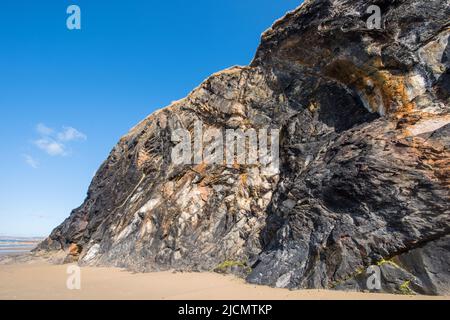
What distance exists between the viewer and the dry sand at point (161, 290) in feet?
24.5

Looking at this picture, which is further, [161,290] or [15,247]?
[15,247]

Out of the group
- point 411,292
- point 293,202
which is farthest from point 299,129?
point 411,292

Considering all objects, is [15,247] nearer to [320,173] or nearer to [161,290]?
[161,290]

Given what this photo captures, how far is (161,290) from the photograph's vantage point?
8867 mm

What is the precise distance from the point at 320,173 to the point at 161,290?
575 centimetres

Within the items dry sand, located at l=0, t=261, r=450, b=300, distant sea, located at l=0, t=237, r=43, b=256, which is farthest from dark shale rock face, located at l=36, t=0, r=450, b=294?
distant sea, located at l=0, t=237, r=43, b=256

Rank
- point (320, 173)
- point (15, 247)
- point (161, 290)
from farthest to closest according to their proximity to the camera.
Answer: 1. point (15, 247)
2. point (320, 173)
3. point (161, 290)

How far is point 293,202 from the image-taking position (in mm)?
10703

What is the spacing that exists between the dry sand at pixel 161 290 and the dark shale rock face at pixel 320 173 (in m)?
0.61

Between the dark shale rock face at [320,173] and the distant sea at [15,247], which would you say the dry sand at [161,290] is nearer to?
the dark shale rock face at [320,173]

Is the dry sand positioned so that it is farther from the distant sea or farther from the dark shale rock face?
the distant sea

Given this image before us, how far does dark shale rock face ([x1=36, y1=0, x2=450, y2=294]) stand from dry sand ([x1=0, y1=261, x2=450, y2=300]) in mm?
614

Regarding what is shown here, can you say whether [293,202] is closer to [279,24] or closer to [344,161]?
[344,161]

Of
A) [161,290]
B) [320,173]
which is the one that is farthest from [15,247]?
[320,173]
